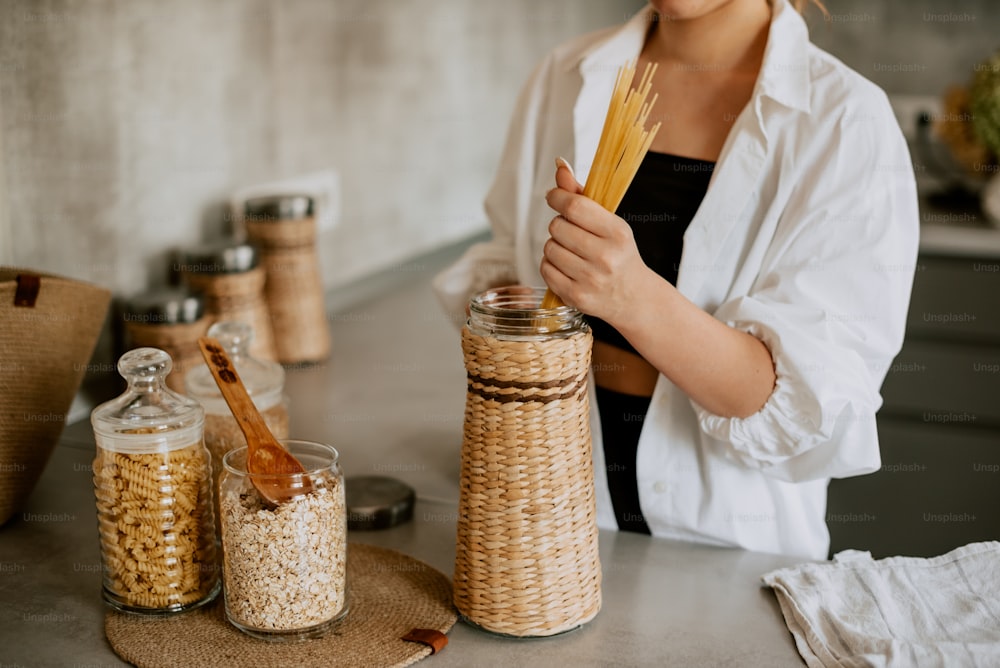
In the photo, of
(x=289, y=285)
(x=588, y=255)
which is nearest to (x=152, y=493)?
(x=588, y=255)

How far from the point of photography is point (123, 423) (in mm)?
845

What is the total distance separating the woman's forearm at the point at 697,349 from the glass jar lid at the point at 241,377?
357 millimetres

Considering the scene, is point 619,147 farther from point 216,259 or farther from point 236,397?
point 216,259

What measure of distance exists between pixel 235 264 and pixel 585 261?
0.83 metres

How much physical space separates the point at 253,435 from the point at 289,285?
0.85m

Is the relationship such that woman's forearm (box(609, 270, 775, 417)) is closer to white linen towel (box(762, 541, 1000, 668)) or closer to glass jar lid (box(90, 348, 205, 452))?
white linen towel (box(762, 541, 1000, 668))

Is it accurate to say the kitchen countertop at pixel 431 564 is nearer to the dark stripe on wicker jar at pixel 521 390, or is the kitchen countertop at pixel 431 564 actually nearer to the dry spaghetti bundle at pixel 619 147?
the dark stripe on wicker jar at pixel 521 390

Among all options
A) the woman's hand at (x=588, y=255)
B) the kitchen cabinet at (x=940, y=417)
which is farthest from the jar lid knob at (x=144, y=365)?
the kitchen cabinet at (x=940, y=417)

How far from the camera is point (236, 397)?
863 mm

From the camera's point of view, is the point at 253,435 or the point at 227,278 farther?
the point at 227,278

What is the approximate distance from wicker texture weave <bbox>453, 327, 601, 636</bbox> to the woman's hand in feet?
0.19

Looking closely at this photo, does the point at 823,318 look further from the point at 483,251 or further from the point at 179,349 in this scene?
the point at 179,349

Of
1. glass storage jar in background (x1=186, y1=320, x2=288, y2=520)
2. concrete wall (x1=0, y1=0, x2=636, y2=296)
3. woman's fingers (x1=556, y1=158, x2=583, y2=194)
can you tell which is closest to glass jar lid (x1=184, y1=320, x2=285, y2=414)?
glass storage jar in background (x1=186, y1=320, x2=288, y2=520)

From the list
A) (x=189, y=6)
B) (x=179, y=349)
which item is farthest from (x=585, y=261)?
(x=189, y=6)
